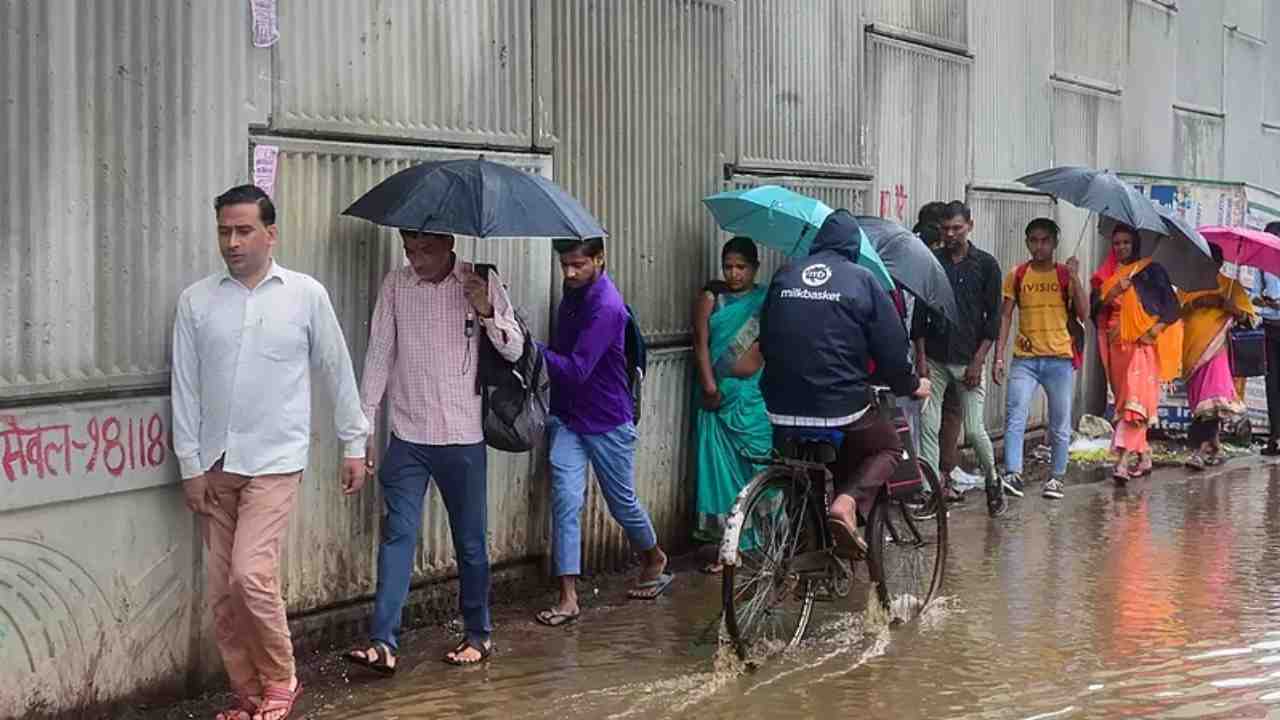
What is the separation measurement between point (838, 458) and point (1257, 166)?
49.7 ft

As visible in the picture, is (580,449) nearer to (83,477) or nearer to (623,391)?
(623,391)

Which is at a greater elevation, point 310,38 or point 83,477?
point 310,38

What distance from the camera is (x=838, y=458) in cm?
698

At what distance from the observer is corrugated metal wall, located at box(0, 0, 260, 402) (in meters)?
5.20

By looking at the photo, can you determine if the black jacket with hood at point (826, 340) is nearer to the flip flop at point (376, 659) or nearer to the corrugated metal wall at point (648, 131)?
the corrugated metal wall at point (648, 131)

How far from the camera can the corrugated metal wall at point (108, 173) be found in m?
5.20

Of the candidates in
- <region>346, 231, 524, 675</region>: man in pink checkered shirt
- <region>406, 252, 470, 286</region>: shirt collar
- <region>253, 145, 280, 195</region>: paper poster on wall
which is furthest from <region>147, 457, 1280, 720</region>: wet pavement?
<region>253, 145, 280, 195</region>: paper poster on wall

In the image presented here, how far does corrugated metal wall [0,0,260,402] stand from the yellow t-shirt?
6.51 metres

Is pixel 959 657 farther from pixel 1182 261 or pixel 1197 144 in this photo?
pixel 1197 144

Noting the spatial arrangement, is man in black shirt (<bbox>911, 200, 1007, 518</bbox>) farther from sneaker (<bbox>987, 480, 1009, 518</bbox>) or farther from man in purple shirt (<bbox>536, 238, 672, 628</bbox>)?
man in purple shirt (<bbox>536, 238, 672, 628</bbox>)

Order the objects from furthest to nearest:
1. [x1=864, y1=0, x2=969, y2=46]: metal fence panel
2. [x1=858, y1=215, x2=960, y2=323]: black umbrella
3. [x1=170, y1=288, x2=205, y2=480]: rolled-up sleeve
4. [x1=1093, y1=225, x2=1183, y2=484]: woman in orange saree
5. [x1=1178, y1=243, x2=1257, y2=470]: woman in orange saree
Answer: [x1=1178, y1=243, x2=1257, y2=470]: woman in orange saree → [x1=1093, y1=225, x2=1183, y2=484]: woman in orange saree → [x1=864, y1=0, x2=969, y2=46]: metal fence panel → [x1=858, y1=215, x2=960, y2=323]: black umbrella → [x1=170, y1=288, x2=205, y2=480]: rolled-up sleeve

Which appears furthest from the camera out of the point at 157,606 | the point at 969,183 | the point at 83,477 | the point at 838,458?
the point at 969,183

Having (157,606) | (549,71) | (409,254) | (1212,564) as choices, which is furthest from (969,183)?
(157,606)

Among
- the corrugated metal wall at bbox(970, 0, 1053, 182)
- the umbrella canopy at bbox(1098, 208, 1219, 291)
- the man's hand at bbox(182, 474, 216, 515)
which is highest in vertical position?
the corrugated metal wall at bbox(970, 0, 1053, 182)
